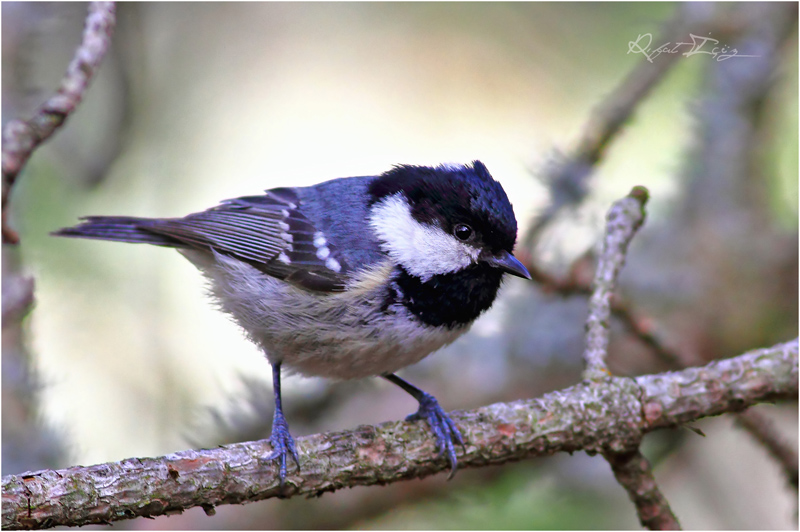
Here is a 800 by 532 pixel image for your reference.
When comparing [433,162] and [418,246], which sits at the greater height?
[433,162]

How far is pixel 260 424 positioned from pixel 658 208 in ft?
8.35

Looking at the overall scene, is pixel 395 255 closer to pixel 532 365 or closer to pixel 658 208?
pixel 532 365

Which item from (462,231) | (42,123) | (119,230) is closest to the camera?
(42,123)

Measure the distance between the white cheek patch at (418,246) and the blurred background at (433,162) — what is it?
21.3 inches

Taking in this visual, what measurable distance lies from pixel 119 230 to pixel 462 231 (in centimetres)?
135

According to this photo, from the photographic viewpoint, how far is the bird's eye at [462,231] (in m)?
2.21

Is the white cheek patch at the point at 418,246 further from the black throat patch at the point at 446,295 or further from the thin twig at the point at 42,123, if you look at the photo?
the thin twig at the point at 42,123

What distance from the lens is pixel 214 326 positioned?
3578 mm

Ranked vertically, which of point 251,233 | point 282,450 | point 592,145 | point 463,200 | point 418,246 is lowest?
point 282,450

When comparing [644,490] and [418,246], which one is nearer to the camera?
[644,490]

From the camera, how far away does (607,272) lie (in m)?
2.31

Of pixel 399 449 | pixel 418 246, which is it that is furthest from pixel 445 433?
pixel 418 246

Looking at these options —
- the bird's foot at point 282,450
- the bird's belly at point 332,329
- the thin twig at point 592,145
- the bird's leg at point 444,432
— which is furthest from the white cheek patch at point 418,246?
the thin twig at point 592,145

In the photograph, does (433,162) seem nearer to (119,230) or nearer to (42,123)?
(119,230)
